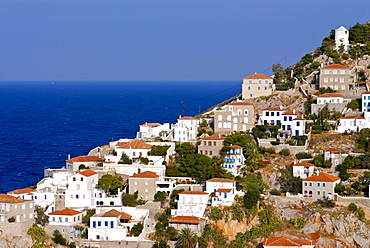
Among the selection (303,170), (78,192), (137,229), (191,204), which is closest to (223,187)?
(191,204)

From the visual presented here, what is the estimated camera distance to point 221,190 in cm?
6506

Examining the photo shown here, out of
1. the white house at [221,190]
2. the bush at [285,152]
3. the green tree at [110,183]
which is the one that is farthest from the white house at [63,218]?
the bush at [285,152]

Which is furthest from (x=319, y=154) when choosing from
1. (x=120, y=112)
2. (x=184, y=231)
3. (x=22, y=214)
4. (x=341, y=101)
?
(x=120, y=112)

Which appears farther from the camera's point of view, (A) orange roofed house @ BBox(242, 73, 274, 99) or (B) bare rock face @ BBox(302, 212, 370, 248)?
(A) orange roofed house @ BBox(242, 73, 274, 99)

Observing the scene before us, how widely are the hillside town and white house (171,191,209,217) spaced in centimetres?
9

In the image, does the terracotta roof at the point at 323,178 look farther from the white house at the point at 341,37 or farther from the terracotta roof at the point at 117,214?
the white house at the point at 341,37

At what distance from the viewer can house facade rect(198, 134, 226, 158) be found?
74.7 meters

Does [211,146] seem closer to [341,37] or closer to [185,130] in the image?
[185,130]

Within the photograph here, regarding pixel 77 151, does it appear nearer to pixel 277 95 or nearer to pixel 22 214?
pixel 277 95

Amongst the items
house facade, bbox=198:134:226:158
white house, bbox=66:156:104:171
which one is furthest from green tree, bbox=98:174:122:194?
house facade, bbox=198:134:226:158

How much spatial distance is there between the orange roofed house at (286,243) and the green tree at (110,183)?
17.3 meters

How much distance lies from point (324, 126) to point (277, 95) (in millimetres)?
12493

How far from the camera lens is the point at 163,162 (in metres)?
73.2

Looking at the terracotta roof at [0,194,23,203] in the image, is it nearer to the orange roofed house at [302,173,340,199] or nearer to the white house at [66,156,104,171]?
the white house at [66,156,104,171]
